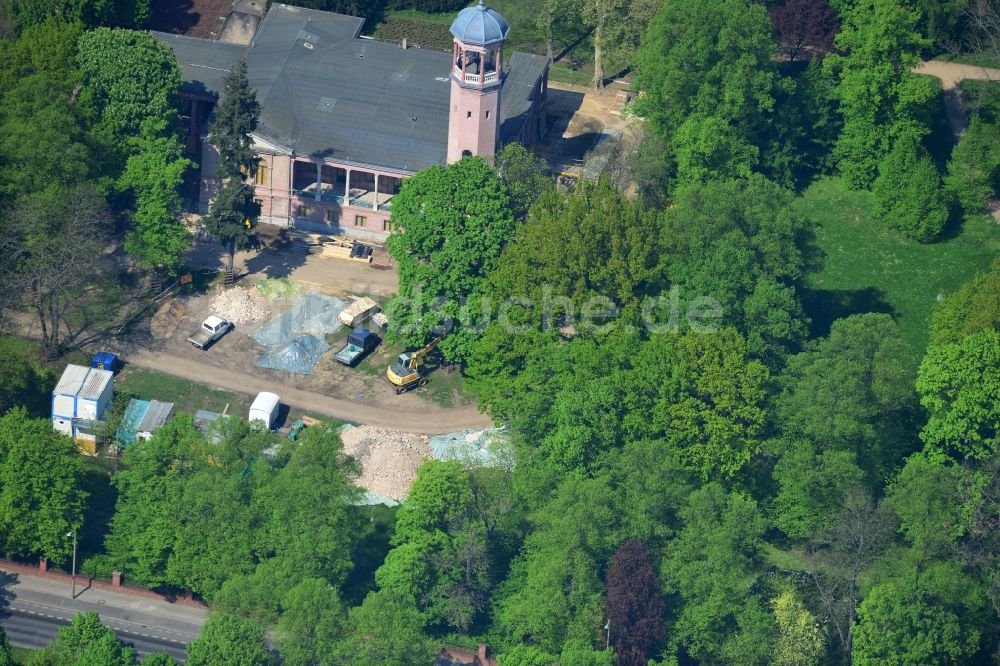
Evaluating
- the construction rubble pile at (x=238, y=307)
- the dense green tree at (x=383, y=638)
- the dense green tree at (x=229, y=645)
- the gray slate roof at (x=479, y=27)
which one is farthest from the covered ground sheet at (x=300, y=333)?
the dense green tree at (x=229, y=645)

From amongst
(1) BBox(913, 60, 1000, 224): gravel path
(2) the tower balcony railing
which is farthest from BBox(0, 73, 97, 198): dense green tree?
(1) BBox(913, 60, 1000, 224): gravel path

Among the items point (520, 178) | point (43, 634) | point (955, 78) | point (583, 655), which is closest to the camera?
point (583, 655)

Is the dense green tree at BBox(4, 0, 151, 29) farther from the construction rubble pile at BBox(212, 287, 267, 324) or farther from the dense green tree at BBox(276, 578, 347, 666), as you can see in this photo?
the dense green tree at BBox(276, 578, 347, 666)

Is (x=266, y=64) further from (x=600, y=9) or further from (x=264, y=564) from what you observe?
(x=264, y=564)

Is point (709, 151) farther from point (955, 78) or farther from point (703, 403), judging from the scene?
point (703, 403)

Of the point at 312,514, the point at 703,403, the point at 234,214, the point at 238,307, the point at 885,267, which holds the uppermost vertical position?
the point at 234,214

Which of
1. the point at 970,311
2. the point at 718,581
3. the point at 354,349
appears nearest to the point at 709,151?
the point at 970,311
